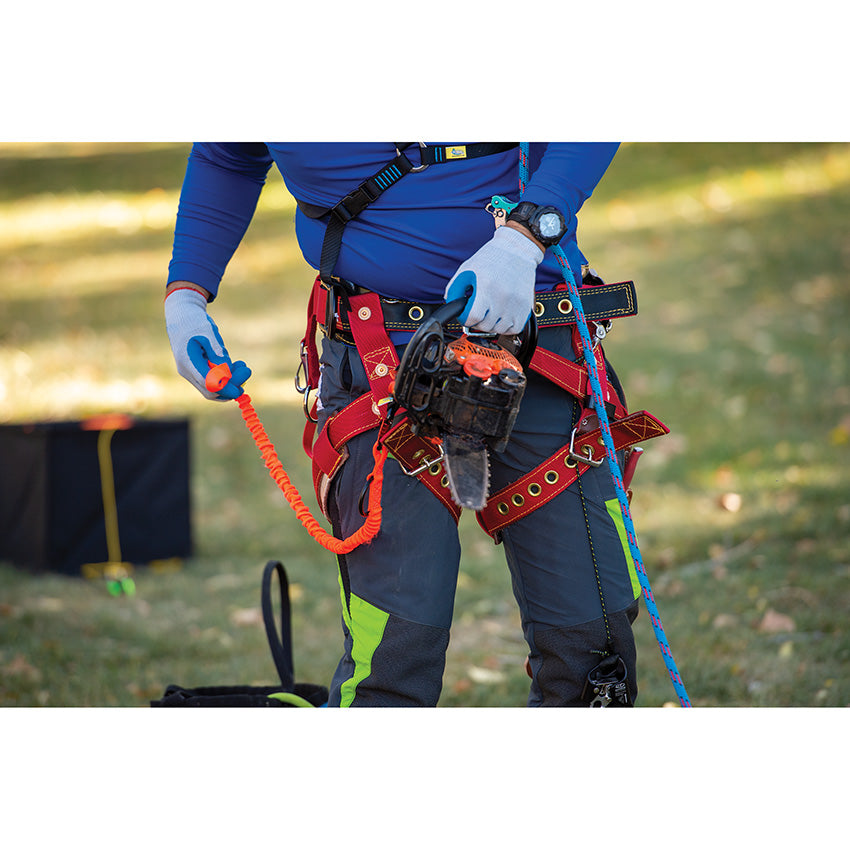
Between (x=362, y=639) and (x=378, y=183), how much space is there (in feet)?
3.39

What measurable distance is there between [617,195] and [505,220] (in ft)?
31.2

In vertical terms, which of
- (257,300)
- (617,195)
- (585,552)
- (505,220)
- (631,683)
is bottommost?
(631,683)

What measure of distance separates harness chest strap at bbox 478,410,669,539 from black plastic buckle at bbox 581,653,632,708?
0.40m

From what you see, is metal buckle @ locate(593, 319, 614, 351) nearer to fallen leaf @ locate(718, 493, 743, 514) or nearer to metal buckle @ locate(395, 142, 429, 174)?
metal buckle @ locate(395, 142, 429, 174)

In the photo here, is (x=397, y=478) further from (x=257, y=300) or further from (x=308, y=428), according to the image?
(x=257, y=300)

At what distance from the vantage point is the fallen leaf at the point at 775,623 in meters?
4.08

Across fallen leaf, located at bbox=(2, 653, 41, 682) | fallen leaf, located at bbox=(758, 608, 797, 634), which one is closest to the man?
fallen leaf, located at bbox=(758, 608, 797, 634)

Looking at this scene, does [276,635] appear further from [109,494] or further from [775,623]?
[109,494]

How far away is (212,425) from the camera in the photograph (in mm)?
7324

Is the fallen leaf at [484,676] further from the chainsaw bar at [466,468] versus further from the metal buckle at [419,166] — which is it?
the metal buckle at [419,166]

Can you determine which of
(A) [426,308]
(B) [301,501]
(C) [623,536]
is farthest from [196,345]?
(C) [623,536]

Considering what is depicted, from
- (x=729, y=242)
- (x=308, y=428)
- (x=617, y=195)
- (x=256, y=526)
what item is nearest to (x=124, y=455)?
(x=256, y=526)

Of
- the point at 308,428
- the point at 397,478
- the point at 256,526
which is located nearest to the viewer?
Answer: the point at 397,478

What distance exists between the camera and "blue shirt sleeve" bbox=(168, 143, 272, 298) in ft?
8.32
